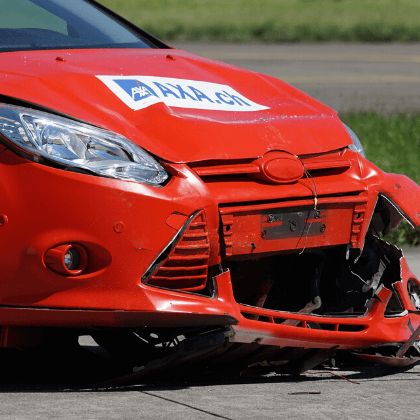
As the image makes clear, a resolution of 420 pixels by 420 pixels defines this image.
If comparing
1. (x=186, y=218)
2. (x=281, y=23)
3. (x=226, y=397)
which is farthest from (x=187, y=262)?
(x=281, y=23)

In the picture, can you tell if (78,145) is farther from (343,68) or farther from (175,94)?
(343,68)

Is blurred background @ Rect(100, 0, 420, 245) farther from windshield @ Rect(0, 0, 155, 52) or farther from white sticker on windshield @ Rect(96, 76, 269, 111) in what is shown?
white sticker on windshield @ Rect(96, 76, 269, 111)

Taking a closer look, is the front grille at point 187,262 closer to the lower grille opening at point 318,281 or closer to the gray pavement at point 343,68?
the lower grille opening at point 318,281

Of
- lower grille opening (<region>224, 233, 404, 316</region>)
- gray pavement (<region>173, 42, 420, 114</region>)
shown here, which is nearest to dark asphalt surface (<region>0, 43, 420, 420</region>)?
lower grille opening (<region>224, 233, 404, 316</region>)

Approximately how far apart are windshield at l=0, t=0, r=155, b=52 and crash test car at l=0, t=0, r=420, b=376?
55 millimetres

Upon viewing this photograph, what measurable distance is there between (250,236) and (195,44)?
18.4 metres

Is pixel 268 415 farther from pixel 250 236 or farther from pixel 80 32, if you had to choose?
pixel 80 32

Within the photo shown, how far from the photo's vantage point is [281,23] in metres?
23.7

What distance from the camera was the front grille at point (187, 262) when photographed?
312 cm

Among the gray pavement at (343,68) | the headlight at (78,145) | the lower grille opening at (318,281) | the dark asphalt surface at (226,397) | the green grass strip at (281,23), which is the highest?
the headlight at (78,145)

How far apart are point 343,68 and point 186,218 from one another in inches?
574

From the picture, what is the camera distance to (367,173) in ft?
11.7

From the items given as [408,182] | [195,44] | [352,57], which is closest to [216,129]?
[408,182]

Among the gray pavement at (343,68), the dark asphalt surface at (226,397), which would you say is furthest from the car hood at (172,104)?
the gray pavement at (343,68)
